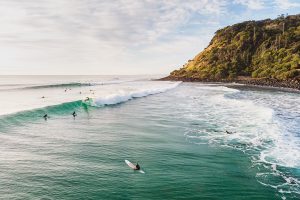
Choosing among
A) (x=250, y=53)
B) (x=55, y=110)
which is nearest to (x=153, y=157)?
(x=55, y=110)

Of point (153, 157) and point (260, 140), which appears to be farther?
point (260, 140)

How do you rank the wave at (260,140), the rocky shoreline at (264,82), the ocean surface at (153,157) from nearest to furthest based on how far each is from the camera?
1. the ocean surface at (153,157)
2. the wave at (260,140)
3. the rocky shoreline at (264,82)

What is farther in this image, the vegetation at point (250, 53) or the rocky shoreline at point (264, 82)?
the vegetation at point (250, 53)


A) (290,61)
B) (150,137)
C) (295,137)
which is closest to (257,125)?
(295,137)

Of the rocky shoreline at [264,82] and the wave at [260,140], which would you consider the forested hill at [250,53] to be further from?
the wave at [260,140]

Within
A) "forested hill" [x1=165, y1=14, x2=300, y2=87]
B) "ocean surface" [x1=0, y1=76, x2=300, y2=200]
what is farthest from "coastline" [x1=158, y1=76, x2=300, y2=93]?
"ocean surface" [x1=0, y1=76, x2=300, y2=200]

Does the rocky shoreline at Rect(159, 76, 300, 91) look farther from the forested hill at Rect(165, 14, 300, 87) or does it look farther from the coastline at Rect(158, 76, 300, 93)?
the forested hill at Rect(165, 14, 300, 87)

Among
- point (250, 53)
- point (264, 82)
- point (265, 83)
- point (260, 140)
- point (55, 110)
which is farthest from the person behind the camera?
point (250, 53)

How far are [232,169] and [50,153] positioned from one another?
12.4m

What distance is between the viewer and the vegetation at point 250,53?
5069 inches

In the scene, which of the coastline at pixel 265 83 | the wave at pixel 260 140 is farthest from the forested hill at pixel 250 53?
the wave at pixel 260 140

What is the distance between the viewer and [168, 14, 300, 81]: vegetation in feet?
422

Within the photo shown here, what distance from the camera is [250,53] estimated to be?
15050 centimetres

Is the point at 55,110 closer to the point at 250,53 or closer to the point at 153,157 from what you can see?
the point at 153,157
